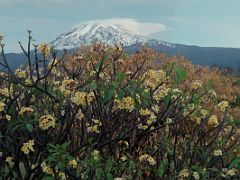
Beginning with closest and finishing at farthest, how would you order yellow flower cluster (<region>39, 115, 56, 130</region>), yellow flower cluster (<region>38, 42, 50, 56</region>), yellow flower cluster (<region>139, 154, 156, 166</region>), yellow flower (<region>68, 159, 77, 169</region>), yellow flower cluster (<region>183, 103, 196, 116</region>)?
yellow flower (<region>68, 159, 77, 169</region>) → yellow flower cluster (<region>39, 115, 56, 130</region>) → yellow flower cluster (<region>139, 154, 156, 166</region>) → yellow flower cluster (<region>38, 42, 50, 56</region>) → yellow flower cluster (<region>183, 103, 196, 116</region>)

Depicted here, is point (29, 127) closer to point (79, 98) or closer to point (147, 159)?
point (79, 98)

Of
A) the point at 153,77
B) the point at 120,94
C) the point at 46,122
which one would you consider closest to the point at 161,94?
the point at 153,77

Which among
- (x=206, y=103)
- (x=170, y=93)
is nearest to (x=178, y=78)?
(x=170, y=93)

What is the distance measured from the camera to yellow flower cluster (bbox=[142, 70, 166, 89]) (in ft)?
14.2

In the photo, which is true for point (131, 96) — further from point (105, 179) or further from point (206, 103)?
point (206, 103)

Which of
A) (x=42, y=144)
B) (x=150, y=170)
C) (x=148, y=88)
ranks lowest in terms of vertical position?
(x=150, y=170)

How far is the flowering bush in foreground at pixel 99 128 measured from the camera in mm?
3916

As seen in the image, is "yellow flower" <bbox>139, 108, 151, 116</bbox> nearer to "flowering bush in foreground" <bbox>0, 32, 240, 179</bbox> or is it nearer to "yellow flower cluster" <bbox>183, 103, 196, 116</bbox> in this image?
"flowering bush in foreground" <bbox>0, 32, 240, 179</bbox>

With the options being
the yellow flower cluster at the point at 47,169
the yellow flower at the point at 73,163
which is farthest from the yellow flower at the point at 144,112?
the yellow flower cluster at the point at 47,169

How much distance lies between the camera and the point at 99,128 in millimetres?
4348

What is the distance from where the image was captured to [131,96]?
13.2 feet

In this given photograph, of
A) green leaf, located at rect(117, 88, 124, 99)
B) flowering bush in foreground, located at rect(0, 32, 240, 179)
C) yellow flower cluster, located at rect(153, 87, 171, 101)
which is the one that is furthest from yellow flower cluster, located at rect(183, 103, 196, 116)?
green leaf, located at rect(117, 88, 124, 99)

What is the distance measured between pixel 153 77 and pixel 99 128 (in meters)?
→ 0.63

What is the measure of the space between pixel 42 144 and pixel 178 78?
1.21 metres
